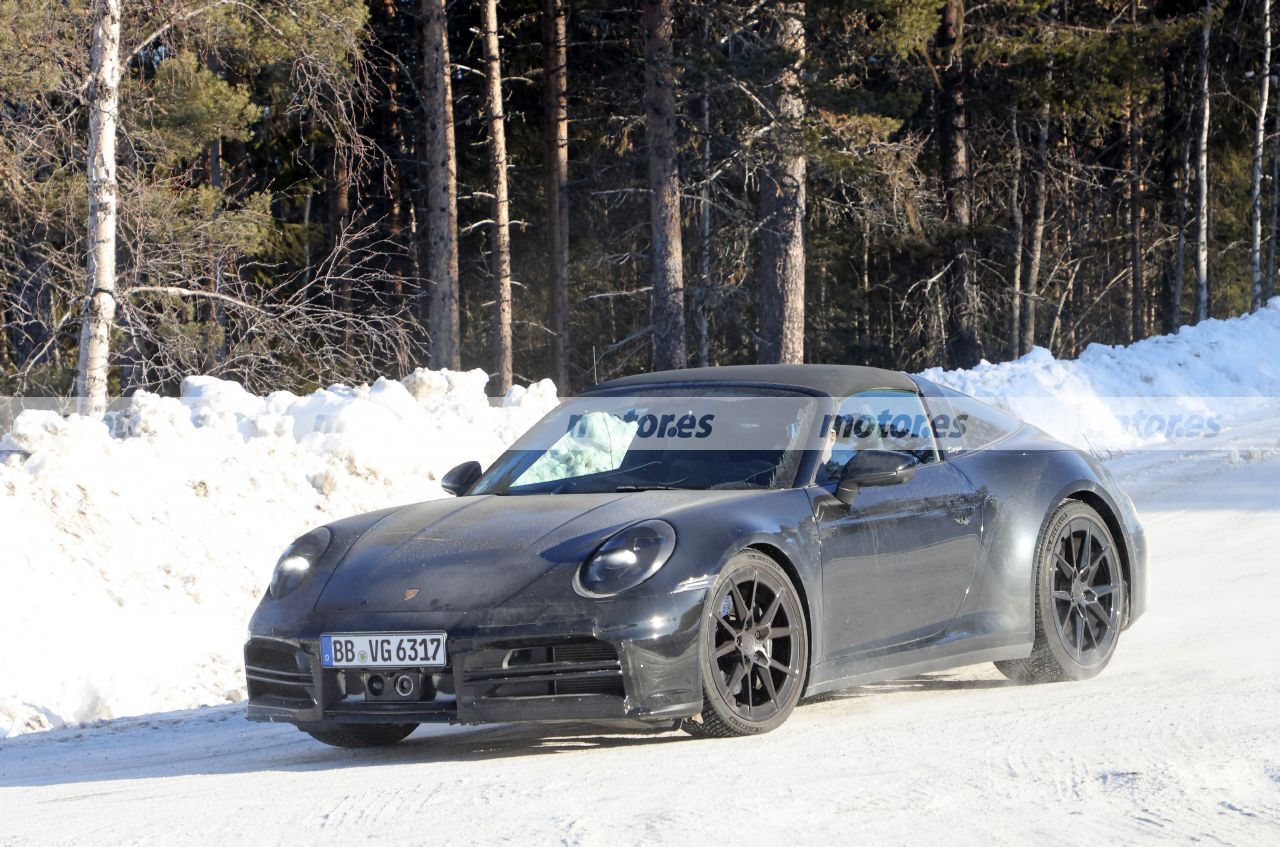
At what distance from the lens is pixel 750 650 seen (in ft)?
17.5

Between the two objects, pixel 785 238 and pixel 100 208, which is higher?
pixel 785 238

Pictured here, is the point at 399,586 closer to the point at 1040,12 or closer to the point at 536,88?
the point at 1040,12

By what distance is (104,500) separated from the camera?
29.9ft

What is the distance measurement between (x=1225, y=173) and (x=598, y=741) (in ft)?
123

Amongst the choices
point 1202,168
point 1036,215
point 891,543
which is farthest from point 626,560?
point 1036,215

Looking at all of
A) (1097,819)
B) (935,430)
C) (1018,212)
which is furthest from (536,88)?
(1097,819)

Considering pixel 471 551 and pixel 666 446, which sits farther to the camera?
pixel 666 446

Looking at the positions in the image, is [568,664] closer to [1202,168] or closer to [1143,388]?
[1143,388]

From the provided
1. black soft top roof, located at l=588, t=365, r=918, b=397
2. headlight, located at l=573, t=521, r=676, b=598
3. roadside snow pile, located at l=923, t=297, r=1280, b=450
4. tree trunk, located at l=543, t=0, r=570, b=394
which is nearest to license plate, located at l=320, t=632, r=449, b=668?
headlight, located at l=573, t=521, r=676, b=598

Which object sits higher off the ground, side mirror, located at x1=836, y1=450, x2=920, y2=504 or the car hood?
side mirror, located at x1=836, y1=450, x2=920, y2=504

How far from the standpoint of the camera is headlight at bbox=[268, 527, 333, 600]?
223 inches

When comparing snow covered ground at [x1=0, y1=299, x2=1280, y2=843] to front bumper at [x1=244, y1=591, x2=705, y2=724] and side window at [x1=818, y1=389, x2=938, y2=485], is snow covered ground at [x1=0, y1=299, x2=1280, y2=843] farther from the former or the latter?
side window at [x1=818, y1=389, x2=938, y2=485]

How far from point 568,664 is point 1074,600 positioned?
2.67 meters

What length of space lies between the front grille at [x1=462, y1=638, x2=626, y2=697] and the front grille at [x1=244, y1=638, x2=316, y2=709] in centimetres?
68
